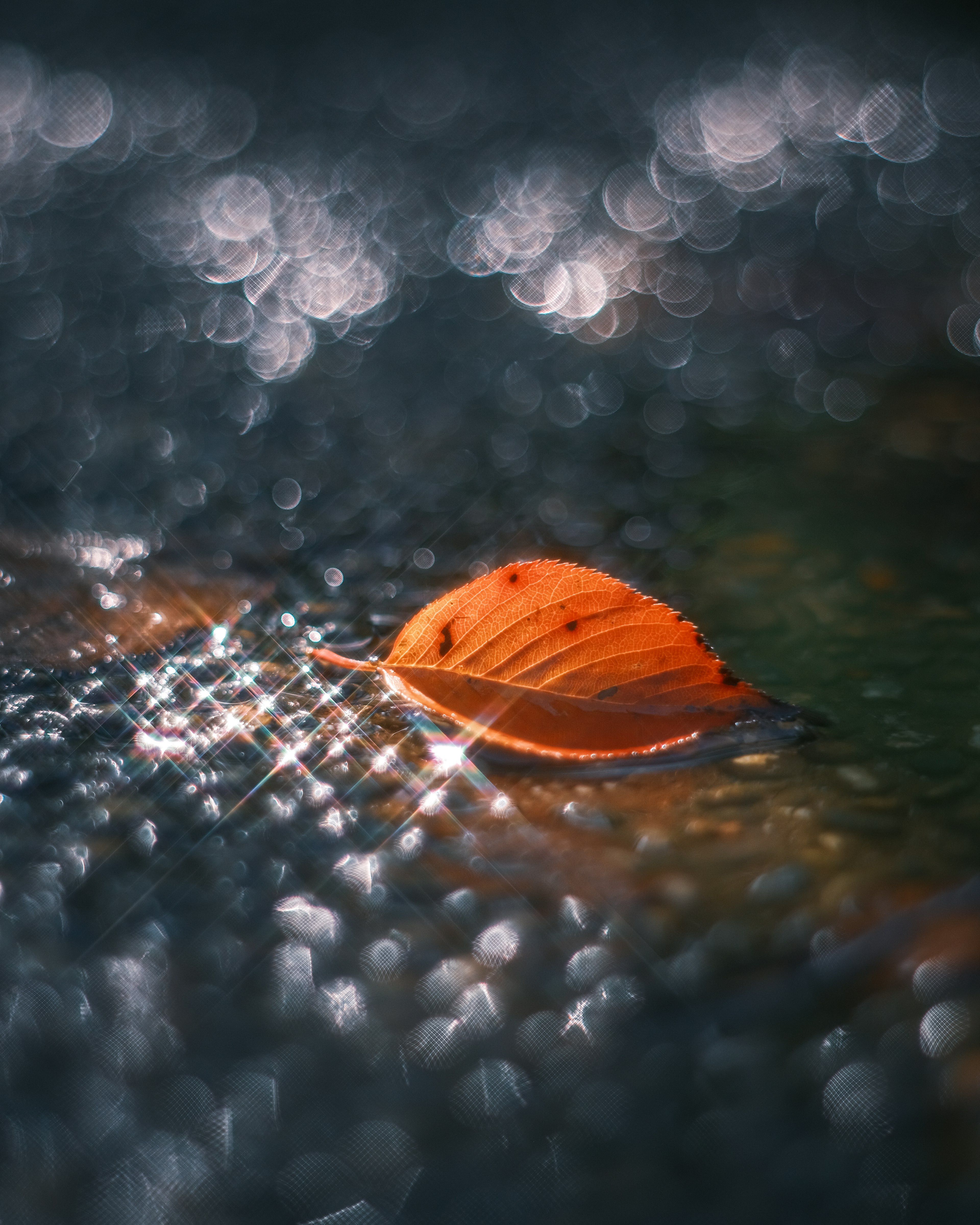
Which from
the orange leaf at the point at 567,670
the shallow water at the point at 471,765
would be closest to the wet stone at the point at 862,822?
the shallow water at the point at 471,765

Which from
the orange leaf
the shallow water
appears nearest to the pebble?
the shallow water

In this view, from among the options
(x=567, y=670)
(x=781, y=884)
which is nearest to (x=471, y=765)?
(x=567, y=670)

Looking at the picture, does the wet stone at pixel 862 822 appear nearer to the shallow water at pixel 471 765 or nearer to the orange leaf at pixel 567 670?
the shallow water at pixel 471 765

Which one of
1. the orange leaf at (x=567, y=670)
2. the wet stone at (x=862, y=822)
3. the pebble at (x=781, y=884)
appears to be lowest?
the pebble at (x=781, y=884)

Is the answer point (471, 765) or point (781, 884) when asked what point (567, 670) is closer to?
point (471, 765)

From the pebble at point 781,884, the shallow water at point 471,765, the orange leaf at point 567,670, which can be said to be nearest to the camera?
the shallow water at point 471,765

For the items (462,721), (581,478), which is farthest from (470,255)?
(462,721)

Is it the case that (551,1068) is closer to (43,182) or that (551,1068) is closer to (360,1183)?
(360,1183)
